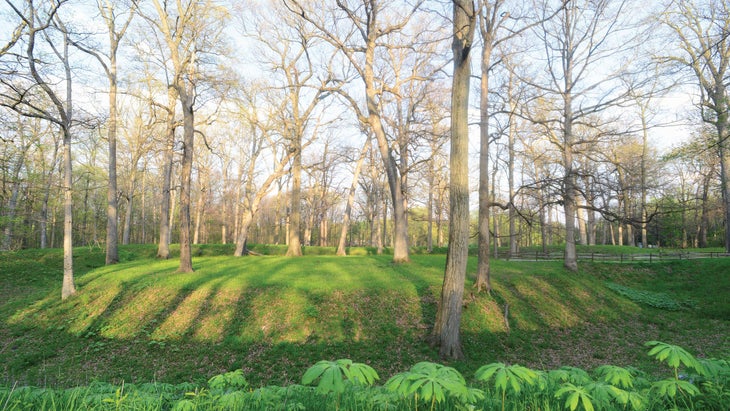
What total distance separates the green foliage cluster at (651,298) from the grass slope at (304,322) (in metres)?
0.11

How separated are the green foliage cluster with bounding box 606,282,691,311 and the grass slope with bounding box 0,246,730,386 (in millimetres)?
108

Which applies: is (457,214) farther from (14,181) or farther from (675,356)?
(14,181)

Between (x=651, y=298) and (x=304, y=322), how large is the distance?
1586 centimetres

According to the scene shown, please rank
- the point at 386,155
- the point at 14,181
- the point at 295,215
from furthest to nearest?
the point at 295,215
the point at 386,155
the point at 14,181

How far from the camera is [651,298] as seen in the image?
637 inches

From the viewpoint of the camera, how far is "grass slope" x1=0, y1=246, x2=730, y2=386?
904cm

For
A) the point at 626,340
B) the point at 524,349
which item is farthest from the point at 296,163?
the point at 626,340

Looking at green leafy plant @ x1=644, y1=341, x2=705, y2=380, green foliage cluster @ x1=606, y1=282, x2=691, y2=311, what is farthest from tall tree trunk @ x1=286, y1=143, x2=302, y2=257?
green leafy plant @ x1=644, y1=341, x2=705, y2=380

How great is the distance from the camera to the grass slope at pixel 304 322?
9.04 m

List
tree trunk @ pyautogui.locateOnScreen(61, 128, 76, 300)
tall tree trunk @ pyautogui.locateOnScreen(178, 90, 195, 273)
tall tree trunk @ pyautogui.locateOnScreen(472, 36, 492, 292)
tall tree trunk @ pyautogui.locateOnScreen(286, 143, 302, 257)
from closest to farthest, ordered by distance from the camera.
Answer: tree trunk @ pyautogui.locateOnScreen(61, 128, 76, 300) < tall tree trunk @ pyautogui.locateOnScreen(472, 36, 492, 292) < tall tree trunk @ pyautogui.locateOnScreen(178, 90, 195, 273) < tall tree trunk @ pyautogui.locateOnScreen(286, 143, 302, 257)

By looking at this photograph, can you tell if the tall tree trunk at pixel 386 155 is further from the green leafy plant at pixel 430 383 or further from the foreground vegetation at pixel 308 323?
the green leafy plant at pixel 430 383

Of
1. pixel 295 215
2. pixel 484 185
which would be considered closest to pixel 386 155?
pixel 484 185

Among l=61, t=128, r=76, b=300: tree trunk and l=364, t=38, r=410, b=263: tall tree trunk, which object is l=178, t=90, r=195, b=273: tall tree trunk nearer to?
l=61, t=128, r=76, b=300: tree trunk

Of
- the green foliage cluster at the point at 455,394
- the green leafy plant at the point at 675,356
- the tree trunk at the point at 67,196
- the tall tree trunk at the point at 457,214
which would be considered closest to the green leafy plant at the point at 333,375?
the green foliage cluster at the point at 455,394
